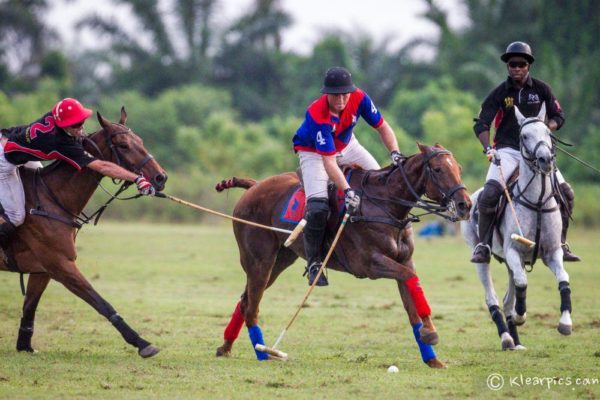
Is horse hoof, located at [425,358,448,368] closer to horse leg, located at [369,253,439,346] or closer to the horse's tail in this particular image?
horse leg, located at [369,253,439,346]

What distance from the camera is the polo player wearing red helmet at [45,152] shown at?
10.9 meters

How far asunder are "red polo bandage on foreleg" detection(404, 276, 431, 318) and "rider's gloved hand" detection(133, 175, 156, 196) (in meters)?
2.72

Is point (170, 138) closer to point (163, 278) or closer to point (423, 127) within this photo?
point (423, 127)

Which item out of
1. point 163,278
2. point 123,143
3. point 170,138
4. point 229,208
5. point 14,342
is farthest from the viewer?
point 170,138

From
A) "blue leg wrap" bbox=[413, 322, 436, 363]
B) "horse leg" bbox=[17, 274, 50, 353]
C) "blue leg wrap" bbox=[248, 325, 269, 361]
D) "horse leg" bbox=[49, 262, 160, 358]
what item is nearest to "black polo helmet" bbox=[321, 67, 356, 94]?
"blue leg wrap" bbox=[413, 322, 436, 363]

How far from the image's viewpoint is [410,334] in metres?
13.7

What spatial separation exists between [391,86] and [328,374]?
49835 millimetres

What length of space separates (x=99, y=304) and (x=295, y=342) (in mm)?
2962

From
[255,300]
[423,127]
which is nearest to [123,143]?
[255,300]

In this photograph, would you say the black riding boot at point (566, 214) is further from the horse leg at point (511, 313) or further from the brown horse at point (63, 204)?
the brown horse at point (63, 204)

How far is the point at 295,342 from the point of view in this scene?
42.4ft

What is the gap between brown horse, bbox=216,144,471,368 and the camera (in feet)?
34.5

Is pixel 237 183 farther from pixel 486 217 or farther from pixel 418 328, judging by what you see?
pixel 418 328

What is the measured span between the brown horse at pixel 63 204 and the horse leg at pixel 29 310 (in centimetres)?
38
